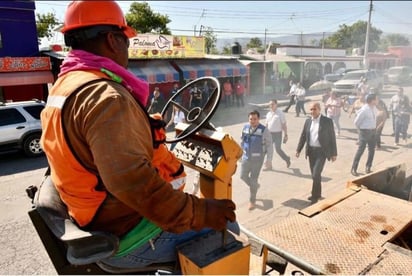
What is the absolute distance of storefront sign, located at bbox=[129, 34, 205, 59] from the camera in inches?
661

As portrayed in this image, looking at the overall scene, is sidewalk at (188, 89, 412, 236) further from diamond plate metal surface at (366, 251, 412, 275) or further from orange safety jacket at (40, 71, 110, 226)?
orange safety jacket at (40, 71, 110, 226)

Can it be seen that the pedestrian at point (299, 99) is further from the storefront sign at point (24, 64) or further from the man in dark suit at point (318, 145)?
the storefront sign at point (24, 64)

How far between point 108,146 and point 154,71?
17215 millimetres

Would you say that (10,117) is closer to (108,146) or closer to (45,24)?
(108,146)

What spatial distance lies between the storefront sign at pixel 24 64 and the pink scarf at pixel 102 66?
1622 centimetres

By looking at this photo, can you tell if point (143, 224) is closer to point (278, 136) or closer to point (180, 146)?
point (180, 146)

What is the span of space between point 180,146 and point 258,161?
4.11 m

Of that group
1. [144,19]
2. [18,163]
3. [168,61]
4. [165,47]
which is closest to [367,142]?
[18,163]

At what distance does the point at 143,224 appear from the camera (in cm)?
168

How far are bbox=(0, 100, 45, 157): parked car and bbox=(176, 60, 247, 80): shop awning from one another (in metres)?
10.2

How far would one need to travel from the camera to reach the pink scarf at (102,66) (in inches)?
60.6

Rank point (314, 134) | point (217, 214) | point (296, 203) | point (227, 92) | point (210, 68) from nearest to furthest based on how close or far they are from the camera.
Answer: point (217, 214) < point (296, 203) < point (314, 134) < point (227, 92) < point (210, 68)

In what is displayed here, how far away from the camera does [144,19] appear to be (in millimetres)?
31531

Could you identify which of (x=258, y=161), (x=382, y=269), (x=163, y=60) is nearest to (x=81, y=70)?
(x=382, y=269)
